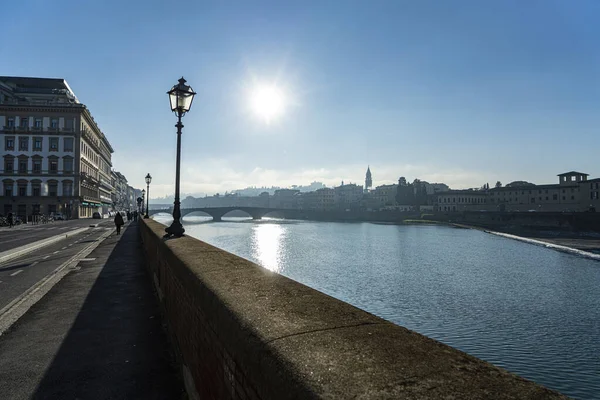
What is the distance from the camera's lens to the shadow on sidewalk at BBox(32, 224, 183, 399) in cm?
500

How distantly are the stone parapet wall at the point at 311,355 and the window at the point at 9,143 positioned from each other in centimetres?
7641

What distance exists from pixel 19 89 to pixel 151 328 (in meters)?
85.3

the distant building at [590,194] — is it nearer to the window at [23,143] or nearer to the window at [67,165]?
the window at [67,165]

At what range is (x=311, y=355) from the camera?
6.78 ft

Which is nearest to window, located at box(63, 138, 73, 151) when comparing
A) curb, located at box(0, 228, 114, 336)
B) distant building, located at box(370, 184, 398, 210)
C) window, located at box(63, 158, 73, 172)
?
window, located at box(63, 158, 73, 172)

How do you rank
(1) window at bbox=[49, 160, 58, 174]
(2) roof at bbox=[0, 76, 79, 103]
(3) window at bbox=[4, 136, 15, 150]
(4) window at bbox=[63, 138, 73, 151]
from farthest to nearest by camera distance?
(2) roof at bbox=[0, 76, 79, 103] < (4) window at bbox=[63, 138, 73, 151] < (1) window at bbox=[49, 160, 58, 174] < (3) window at bbox=[4, 136, 15, 150]

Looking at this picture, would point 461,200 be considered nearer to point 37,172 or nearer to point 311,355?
point 37,172

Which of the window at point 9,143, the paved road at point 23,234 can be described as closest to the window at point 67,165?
the window at point 9,143

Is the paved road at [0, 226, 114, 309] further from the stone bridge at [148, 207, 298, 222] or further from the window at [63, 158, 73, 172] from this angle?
the stone bridge at [148, 207, 298, 222]

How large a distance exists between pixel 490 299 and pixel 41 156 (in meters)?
71.3

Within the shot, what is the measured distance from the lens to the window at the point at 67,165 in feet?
217

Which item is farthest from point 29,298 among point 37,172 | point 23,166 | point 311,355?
point 23,166

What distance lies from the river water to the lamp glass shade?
1246 centimetres

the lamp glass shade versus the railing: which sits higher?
the railing
